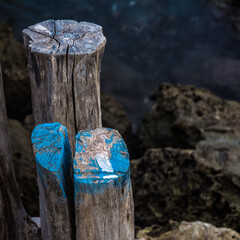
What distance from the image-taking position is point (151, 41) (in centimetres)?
947

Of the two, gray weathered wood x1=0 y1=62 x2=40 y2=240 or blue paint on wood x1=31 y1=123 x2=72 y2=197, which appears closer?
blue paint on wood x1=31 y1=123 x2=72 y2=197

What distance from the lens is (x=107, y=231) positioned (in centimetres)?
183

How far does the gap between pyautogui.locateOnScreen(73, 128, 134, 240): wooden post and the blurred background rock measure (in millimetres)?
1360

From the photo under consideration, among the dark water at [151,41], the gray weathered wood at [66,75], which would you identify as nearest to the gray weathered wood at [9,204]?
the gray weathered wood at [66,75]

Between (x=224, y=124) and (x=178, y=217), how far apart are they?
4.53 feet

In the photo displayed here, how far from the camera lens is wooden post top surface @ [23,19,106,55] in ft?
6.64

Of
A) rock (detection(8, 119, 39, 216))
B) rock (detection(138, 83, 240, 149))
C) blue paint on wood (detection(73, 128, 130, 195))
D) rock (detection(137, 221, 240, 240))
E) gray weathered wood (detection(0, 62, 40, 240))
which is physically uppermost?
blue paint on wood (detection(73, 128, 130, 195))

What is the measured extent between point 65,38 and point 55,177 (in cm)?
75

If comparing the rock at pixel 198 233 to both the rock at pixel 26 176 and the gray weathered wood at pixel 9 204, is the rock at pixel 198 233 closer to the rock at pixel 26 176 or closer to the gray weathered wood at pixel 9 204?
the gray weathered wood at pixel 9 204

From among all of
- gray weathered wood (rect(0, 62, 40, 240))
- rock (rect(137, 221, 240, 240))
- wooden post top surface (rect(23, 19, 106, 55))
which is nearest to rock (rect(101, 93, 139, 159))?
rock (rect(137, 221, 240, 240))

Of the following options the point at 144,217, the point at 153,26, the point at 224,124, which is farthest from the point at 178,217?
the point at 153,26

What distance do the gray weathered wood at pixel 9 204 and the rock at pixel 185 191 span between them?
1719 mm

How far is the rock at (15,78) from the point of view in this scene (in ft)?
18.7

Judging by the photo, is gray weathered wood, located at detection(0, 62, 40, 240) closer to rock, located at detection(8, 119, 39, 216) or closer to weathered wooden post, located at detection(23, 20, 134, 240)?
weathered wooden post, located at detection(23, 20, 134, 240)
